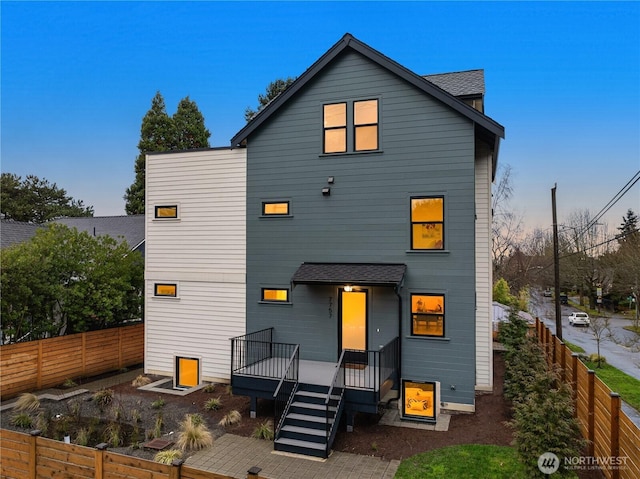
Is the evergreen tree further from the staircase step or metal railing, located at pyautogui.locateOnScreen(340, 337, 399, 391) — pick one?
the staircase step

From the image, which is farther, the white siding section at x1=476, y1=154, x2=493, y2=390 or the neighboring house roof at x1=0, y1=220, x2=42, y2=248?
the neighboring house roof at x1=0, y1=220, x2=42, y2=248

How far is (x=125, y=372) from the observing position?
14.0 metres

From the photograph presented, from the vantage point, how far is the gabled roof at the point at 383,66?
978cm

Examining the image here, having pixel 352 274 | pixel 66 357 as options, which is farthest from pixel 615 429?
pixel 66 357

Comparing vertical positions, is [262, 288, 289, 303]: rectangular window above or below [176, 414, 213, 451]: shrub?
above

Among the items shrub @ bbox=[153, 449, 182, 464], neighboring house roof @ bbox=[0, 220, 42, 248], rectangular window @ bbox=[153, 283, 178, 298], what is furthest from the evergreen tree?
shrub @ bbox=[153, 449, 182, 464]

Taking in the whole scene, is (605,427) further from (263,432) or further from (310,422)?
(263,432)

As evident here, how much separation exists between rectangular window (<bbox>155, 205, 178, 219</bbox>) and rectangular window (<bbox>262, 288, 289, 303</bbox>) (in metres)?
4.11

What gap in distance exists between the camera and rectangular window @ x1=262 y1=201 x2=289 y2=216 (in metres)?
11.8

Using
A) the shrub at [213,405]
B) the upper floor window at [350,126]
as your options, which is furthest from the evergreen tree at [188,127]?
the shrub at [213,405]

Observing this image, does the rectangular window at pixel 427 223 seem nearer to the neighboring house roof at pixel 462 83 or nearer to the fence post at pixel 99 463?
the neighboring house roof at pixel 462 83

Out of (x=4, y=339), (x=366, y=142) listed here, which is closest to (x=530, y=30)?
(x=366, y=142)

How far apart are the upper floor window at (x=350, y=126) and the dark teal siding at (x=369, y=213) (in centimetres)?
23

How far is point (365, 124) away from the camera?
10992mm
